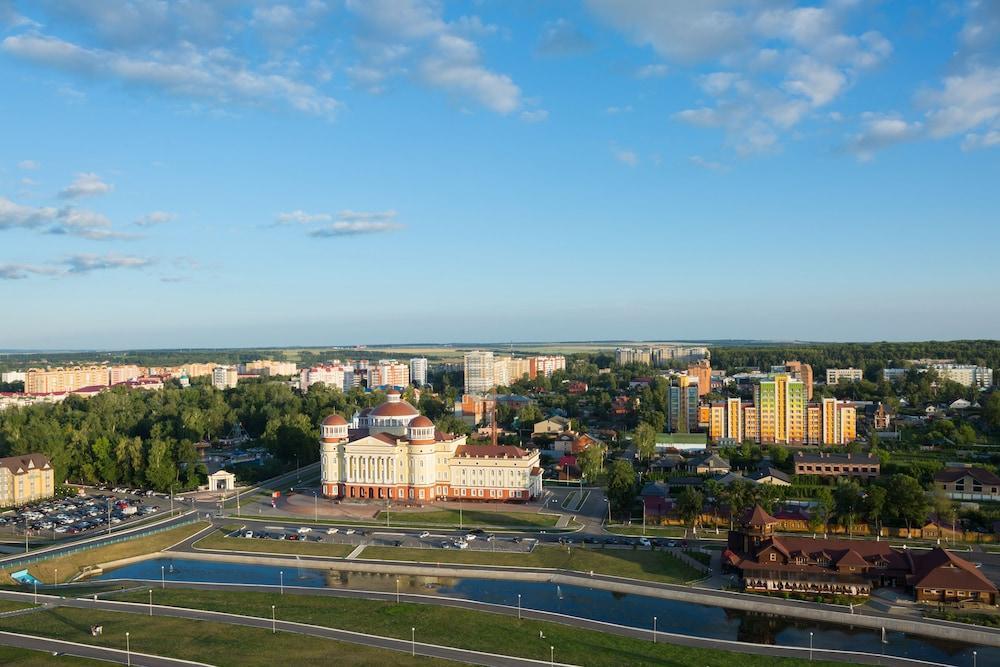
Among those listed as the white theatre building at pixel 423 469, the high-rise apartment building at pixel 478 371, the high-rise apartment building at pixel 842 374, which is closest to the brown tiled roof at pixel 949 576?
the white theatre building at pixel 423 469

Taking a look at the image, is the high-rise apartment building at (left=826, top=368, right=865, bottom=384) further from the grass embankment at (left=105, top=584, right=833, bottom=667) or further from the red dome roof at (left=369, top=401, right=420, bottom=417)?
the grass embankment at (left=105, top=584, right=833, bottom=667)

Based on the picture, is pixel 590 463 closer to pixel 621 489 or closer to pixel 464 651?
pixel 621 489

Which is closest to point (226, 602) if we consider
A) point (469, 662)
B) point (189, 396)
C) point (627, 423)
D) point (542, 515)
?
point (469, 662)

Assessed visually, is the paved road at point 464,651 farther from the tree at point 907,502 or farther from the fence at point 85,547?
the tree at point 907,502

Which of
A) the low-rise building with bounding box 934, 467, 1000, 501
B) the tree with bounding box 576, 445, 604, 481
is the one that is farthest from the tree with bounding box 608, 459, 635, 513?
the low-rise building with bounding box 934, 467, 1000, 501

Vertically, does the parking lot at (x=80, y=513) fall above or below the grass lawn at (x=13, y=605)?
below

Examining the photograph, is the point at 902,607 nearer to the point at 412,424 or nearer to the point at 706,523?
the point at 706,523
